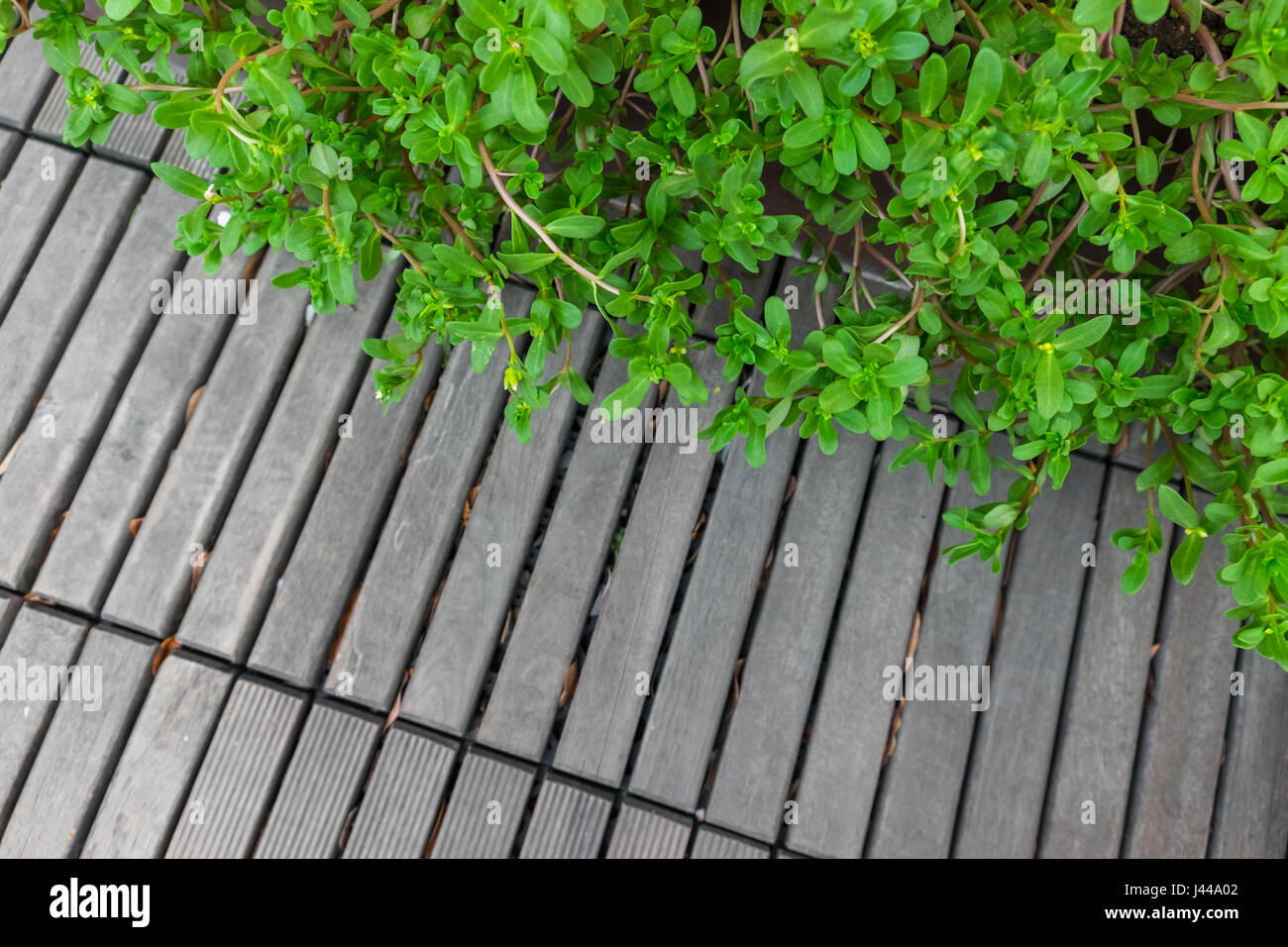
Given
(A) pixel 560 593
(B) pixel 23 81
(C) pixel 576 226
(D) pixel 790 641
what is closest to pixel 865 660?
(D) pixel 790 641

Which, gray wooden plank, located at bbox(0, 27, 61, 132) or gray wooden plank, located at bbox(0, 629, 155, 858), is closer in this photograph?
gray wooden plank, located at bbox(0, 629, 155, 858)

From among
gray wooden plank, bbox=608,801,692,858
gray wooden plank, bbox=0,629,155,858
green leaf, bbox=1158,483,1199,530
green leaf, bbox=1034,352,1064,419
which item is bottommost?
gray wooden plank, bbox=0,629,155,858

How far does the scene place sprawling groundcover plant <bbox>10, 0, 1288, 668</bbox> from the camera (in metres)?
1.42

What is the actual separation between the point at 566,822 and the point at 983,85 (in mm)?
1891

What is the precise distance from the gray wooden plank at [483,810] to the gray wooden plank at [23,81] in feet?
7.78

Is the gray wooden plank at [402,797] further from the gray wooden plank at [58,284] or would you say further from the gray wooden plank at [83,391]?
the gray wooden plank at [58,284]

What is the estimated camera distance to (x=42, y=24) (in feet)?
5.82

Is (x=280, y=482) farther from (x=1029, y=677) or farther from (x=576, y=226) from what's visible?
(x=1029, y=677)

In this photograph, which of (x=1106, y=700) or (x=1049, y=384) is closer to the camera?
(x=1049, y=384)

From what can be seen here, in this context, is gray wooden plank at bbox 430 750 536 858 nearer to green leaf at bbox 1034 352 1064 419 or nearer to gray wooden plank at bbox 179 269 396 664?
gray wooden plank at bbox 179 269 396 664

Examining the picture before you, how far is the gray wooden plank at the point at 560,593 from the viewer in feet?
7.60

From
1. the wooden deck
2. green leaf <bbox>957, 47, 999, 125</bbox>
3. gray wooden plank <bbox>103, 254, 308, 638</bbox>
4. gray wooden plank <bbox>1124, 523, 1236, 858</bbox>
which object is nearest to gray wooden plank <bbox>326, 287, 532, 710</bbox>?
the wooden deck

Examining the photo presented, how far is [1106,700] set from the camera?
236cm
